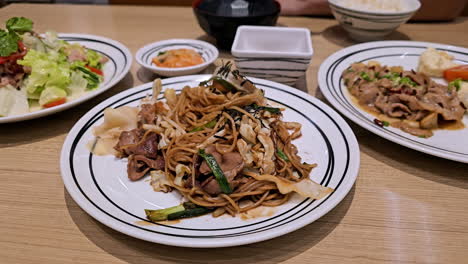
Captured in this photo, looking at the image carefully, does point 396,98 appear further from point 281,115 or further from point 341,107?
point 281,115

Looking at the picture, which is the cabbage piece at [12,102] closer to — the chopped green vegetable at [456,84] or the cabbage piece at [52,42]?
the cabbage piece at [52,42]

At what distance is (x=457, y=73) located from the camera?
92.5 inches

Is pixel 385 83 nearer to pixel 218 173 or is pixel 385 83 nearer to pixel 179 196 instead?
pixel 218 173

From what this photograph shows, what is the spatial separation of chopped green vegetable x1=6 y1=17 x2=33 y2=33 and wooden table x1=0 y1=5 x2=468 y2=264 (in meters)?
0.73

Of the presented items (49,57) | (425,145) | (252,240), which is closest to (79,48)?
(49,57)

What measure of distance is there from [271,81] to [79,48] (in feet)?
4.59

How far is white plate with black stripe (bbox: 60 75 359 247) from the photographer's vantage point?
3.87 feet

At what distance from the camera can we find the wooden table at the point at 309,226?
1266 millimetres

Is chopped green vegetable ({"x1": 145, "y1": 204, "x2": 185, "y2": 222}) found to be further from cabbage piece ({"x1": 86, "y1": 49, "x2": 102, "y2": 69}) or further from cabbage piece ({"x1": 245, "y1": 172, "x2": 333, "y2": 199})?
cabbage piece ({"x1": 86, "y1": 49, "x2": 102, "y2": 69})

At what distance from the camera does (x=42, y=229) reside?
138 cm

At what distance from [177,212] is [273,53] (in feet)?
3.83

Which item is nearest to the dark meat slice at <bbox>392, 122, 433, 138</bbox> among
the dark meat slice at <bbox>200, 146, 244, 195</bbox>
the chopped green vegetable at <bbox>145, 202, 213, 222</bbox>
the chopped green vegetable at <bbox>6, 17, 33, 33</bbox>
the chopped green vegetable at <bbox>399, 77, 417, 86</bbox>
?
the chopped green vegetable at <bbox>399, 77, 417, 86</bbox>

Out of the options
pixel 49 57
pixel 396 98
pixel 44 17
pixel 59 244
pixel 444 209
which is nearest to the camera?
pixel 59 244

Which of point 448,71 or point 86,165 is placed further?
point 448,71
